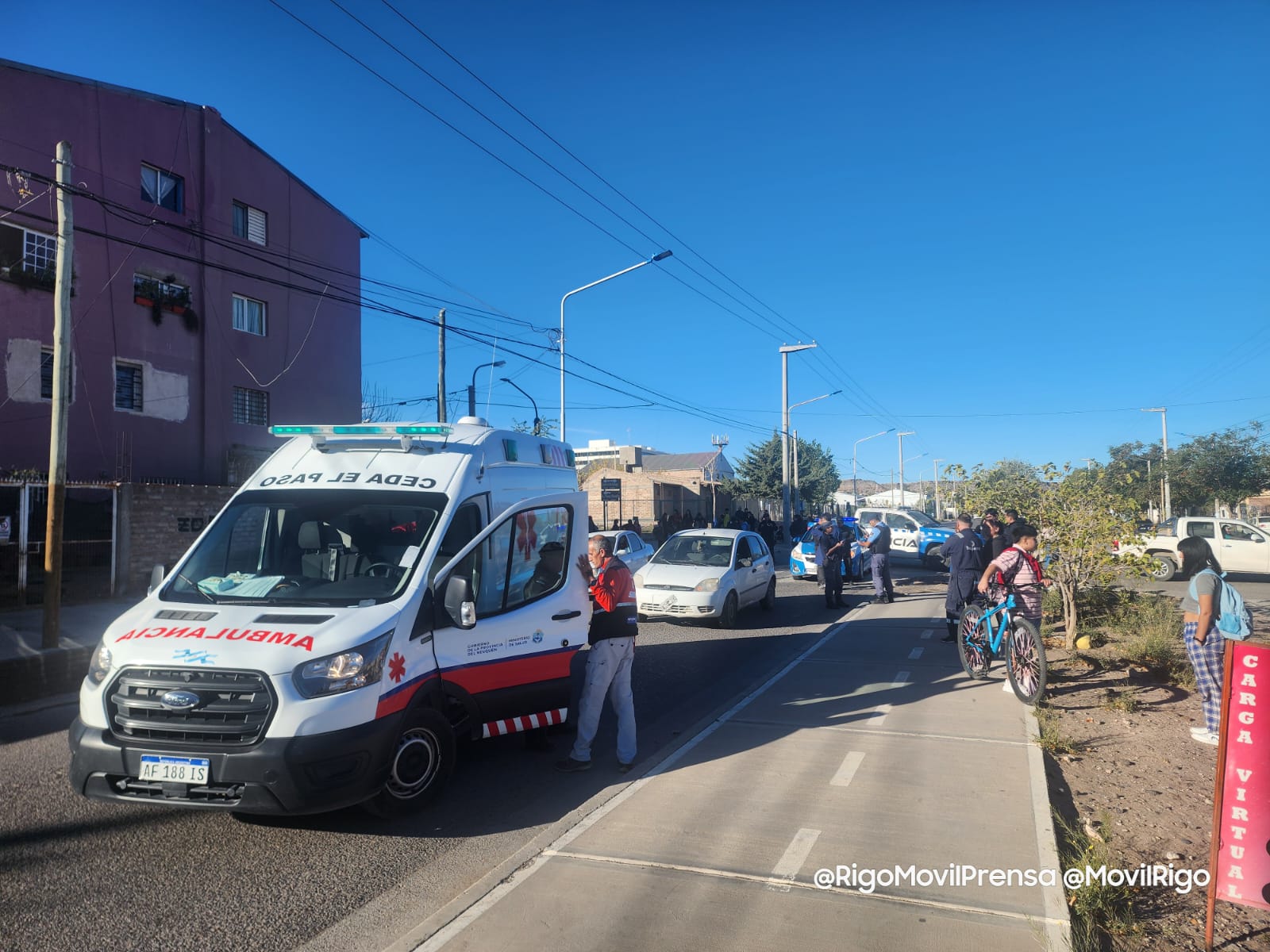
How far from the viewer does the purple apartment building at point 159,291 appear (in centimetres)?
1794

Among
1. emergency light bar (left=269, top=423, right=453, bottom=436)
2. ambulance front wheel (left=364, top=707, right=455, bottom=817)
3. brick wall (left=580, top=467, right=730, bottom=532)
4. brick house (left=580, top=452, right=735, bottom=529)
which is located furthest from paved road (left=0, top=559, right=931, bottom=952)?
brick wall (left=580, top=467, right=730, bottom=532)

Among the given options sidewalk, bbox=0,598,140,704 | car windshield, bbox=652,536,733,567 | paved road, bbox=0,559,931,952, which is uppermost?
car windshield, bbox=652,536,733,567

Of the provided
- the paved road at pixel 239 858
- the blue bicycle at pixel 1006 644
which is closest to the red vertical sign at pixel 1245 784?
the paved road at pixel 239 858

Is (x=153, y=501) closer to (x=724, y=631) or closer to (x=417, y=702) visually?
(x=724, y=631)

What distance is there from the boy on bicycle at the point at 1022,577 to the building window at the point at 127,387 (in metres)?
19.4

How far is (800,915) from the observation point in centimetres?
371

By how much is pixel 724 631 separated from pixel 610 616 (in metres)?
7.36

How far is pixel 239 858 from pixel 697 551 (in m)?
10.5

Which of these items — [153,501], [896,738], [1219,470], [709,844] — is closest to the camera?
[709,844]

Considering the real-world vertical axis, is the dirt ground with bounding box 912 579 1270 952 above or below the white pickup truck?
below

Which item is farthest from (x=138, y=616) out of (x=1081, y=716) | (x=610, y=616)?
(x=1081, y=716)

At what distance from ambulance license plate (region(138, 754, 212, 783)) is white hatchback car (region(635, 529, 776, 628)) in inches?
328

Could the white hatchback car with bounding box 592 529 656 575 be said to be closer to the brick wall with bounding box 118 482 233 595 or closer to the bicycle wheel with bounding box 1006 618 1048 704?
the brick wall with bounding box 118 482 233 595

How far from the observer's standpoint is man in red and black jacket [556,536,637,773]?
20.0ft
